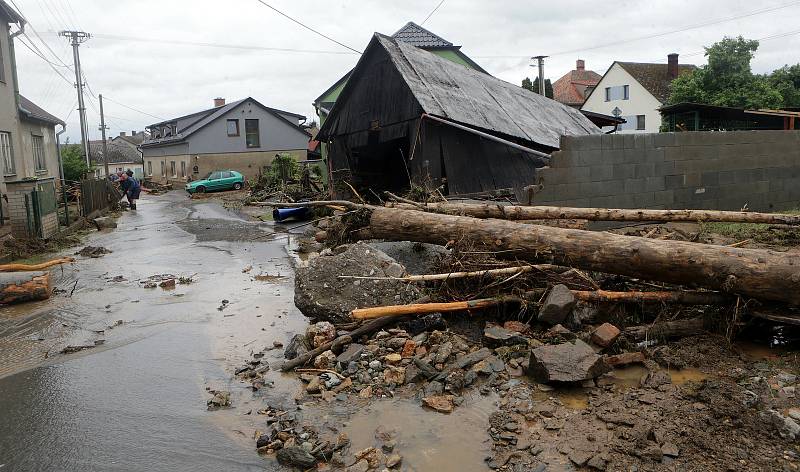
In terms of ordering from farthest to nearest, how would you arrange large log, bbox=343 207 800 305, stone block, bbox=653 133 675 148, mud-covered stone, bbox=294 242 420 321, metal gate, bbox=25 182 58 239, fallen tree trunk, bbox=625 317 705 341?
metal gate, bbox=25 182 58 239
stone block, bbox=653 133 675 148
mud-covered stone, bbox=294 242 420 321
fallen tree trunk, bbox=625 317 705 341
large log, bbox=343 207 800 305

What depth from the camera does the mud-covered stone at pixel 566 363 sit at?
15.3ft

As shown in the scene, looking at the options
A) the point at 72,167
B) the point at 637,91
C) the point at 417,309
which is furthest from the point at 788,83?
the point at 72,167

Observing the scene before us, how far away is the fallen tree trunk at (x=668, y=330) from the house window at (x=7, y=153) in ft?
63.3

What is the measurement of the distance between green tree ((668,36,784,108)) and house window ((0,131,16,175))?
31.3m

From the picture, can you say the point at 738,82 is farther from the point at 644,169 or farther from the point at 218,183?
the point at 218,183

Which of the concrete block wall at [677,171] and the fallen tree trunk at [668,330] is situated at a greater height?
the concrete block wall at [677,171]

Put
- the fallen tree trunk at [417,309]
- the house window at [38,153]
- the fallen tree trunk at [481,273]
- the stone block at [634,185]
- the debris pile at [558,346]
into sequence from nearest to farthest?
the debris pile at [558,346] → the fallen tree trunk at [417,309] → the fallen tree trunk at [481,273] → the stone block at [634,185] → the house window at [38,153]

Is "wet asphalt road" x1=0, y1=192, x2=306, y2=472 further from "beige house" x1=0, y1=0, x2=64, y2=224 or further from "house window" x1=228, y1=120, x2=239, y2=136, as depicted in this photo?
"house window" x1=228, y1=120, x2=239, y2=136

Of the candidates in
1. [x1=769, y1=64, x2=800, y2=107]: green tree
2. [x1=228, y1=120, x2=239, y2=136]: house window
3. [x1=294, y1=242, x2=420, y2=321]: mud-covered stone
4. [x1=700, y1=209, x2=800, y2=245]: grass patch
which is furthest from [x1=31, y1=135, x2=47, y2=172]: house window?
[x1=769, y1=64, x2=800, y2=107]: green tree

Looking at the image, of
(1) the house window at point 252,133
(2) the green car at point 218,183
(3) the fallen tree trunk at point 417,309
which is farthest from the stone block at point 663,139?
(1) the house window at point 252,133

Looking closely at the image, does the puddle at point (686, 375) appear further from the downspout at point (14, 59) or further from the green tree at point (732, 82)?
the green tree at point (732, 82)

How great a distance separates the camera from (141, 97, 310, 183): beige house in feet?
136

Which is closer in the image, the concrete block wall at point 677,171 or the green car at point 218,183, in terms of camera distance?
the concrete block wall at point 677,171

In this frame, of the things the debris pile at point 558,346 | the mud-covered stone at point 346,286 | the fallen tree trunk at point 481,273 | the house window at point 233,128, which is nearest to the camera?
the debris pile at point 558,346
